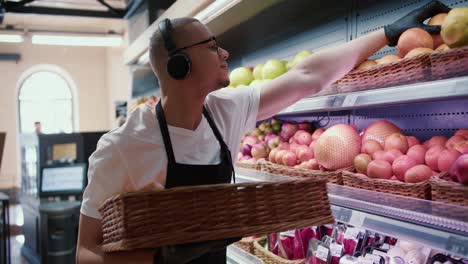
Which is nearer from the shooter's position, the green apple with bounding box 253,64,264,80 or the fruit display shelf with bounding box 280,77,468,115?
the fruit display shelf with bounding box 280,77,468,115

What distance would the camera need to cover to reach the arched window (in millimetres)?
11031

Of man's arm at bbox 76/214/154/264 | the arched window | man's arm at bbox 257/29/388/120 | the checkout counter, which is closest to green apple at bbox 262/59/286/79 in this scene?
man's arm at bbox 257/29/388/120

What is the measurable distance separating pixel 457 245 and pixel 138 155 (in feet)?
3.08

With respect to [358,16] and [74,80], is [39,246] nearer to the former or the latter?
[358,16]

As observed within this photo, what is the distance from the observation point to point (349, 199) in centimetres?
149

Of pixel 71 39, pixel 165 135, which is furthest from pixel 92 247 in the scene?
pixel 71 39

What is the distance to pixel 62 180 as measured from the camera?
17.5 feet

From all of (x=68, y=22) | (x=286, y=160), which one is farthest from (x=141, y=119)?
(x=68, y=22)

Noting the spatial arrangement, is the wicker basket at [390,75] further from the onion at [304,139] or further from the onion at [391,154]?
the onion at [304,139]

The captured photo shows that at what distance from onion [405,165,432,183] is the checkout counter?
417cm

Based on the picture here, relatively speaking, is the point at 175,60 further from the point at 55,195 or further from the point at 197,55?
the point at 55,195

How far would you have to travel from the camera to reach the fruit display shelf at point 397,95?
3.86 ft

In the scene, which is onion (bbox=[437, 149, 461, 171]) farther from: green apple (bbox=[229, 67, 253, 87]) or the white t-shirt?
green apple (bbox=[229, 67, 253, 87])

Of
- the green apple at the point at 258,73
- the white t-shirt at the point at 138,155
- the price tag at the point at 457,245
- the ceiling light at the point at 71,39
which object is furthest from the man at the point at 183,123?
the ceiling light at the point at 71,39
